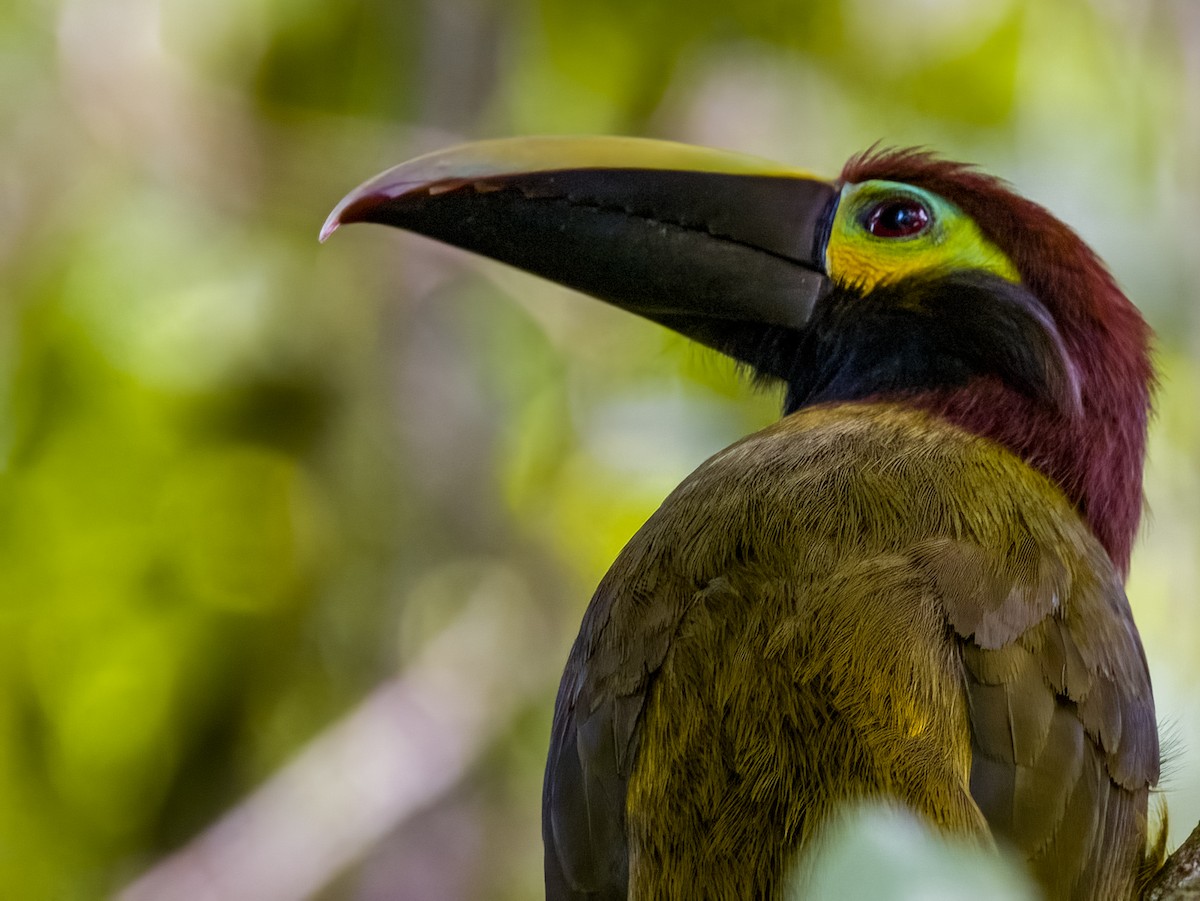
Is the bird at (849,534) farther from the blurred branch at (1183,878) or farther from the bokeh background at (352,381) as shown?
the bokeh background at (352,381)

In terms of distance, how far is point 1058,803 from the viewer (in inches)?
73.0

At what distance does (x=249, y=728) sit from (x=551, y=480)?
4.94ft

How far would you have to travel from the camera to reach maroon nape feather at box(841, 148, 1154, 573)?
7.77 feet

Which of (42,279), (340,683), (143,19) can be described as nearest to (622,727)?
(340,683)

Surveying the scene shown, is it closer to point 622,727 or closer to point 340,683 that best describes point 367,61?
point 340,683

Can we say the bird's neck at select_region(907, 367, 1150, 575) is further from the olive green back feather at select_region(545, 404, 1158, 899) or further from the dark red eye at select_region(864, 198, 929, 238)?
the dark red eye at select_region(864, 198, 929, 238)

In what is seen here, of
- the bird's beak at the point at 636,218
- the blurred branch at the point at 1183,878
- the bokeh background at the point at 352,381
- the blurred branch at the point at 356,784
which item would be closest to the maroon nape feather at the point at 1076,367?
the bird's beak at the point at 636,218

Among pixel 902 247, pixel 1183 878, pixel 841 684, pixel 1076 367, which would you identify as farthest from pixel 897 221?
pixel 1183 878

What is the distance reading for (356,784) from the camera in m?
4.19

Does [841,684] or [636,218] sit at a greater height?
[636,218]

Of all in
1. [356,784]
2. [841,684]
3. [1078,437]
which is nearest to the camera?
[841,684]

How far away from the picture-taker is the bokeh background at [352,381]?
4180 mm

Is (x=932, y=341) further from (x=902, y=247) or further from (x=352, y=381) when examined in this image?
(x=352, y=381)

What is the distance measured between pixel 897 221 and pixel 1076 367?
387mm
